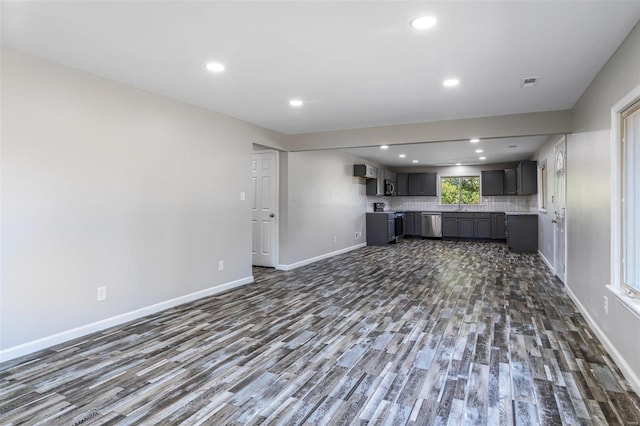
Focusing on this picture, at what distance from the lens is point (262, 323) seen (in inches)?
131

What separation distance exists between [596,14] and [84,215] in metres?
4.02

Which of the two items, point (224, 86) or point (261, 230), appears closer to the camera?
point (224, 86)

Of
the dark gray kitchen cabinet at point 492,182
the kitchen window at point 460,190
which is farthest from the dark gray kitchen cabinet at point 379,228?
the dark gray kitchen cabinet at point 492,182

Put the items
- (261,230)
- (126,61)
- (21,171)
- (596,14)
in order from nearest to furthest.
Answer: (596,14) → (21,171) → (126,61) → (261,230)

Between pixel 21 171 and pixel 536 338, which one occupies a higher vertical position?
pixel 21 171

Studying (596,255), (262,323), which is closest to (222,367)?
(262,323)

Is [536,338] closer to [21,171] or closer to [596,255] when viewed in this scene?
[596,255]

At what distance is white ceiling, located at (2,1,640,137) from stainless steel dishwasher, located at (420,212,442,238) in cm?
694

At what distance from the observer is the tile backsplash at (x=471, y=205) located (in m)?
9.81

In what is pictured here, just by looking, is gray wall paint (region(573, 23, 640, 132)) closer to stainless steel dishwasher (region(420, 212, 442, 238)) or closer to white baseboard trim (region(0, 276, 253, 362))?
white baseboard trim (region(0, 276, 253, 362))

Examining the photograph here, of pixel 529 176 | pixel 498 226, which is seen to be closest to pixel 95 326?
pixel 529 176

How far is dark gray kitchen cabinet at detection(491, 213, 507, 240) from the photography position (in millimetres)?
9828

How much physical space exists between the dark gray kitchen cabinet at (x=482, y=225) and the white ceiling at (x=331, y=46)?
21.6 ft

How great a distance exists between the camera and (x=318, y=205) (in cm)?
700
